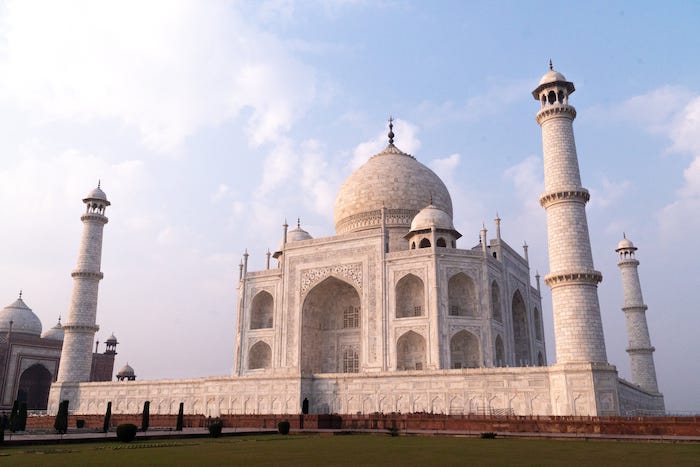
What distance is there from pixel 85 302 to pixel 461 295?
57.1 ft

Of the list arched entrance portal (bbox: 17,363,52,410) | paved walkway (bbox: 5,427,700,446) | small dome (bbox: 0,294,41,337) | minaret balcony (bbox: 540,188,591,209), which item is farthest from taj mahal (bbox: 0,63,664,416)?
small dome (bbox: 0,294,41,337)

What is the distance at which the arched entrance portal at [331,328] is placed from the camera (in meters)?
26.4

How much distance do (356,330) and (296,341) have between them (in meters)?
2.94

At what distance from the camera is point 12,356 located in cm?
3509

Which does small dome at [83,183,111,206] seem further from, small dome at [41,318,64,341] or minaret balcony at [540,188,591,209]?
minaret balcony at [540,188,591,209]

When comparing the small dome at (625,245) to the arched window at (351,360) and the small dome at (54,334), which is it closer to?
the arched window at (351,360)

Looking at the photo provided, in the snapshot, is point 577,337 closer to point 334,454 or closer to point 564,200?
point 564,200

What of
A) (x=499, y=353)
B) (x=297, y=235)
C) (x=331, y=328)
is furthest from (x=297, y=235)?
(x=499, y=353)

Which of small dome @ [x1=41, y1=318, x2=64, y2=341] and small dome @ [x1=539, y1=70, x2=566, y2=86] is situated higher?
small dome @ [x1=539, y1=70, x2=566, y2=86]

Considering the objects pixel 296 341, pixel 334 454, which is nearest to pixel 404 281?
pixel 296 341

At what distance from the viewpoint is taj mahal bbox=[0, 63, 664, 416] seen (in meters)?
17.8

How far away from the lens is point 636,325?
27422mm

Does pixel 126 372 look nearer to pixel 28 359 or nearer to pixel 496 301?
pixel 28 359

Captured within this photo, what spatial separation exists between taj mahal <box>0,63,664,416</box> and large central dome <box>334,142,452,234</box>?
0.27ft
